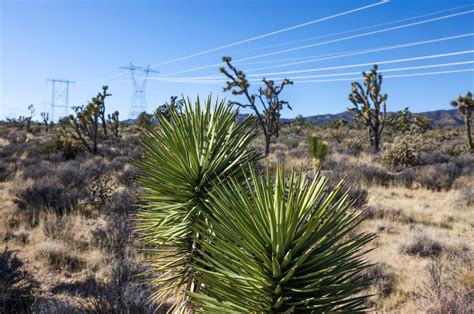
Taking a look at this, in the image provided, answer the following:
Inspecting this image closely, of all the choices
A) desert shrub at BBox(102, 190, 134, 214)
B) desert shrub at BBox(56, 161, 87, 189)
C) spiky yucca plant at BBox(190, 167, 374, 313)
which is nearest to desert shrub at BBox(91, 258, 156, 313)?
spiky yucca plant at BBox(190, 167, 374, 313)

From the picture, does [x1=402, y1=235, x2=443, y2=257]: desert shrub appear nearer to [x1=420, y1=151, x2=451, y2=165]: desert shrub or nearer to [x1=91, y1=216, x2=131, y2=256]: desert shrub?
[x1=91, y1=216, x2=131, y2=256]: desert shrub

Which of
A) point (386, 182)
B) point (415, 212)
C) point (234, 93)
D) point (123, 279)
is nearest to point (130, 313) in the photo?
point (123, 279)

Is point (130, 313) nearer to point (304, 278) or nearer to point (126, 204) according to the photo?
point (304, 278)

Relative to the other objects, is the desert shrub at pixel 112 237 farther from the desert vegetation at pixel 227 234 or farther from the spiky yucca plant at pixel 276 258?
the spiky yucca plant at pixel 276 258

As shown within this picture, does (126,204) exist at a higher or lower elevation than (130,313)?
higher

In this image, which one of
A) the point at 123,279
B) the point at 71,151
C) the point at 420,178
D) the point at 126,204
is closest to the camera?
the point at 123,279

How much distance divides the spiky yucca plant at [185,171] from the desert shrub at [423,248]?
5.48 metres

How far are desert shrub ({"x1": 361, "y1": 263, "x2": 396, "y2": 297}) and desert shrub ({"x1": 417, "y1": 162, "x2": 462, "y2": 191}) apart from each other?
22.7 feet

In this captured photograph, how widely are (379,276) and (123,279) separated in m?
3.73

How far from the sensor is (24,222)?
7262 millimetres

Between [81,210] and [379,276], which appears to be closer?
[379,276]

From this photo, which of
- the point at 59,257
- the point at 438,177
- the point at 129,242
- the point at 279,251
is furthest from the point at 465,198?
the point at 279,251

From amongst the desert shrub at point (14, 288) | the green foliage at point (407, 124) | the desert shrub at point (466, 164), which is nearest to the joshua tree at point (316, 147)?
the desert shrub at point (466, 164)

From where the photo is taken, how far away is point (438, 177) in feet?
38.4
